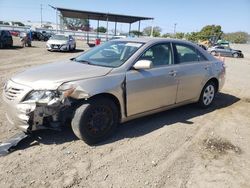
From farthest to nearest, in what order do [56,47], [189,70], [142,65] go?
[56,47]
[189,70]
[142,65]

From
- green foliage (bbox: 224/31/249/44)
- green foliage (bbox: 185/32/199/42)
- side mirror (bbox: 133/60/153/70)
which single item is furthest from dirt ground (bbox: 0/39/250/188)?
green foliage (bbox: 224/31/249/44)

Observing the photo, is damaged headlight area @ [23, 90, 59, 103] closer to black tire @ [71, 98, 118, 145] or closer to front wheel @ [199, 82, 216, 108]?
black tire @ [71, 98, 118, 145]

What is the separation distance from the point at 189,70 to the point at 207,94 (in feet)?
3.80

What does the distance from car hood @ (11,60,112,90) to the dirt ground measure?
960 mm

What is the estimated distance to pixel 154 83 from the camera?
4.69 meters

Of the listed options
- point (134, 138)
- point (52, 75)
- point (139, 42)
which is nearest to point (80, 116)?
point (52, 75)

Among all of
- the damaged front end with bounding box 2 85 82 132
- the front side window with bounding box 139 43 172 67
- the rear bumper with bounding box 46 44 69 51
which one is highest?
the front side window with bounding box 139 43 172 67

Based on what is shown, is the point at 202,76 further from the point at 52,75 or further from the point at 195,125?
the point at 52,75

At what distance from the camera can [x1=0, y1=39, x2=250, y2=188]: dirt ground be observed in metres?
3.27

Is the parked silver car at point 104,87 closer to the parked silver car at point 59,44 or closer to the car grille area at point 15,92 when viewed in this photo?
the car grille area at point 15,92

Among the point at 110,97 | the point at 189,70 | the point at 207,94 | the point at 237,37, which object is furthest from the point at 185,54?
the point at 237,37

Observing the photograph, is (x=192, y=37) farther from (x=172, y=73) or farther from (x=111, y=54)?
(x=111, y=54)

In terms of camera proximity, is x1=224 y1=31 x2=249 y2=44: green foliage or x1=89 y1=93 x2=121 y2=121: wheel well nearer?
x1=89 y1=93 x2=121 y2=121: wheel well

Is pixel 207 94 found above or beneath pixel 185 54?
beneath
